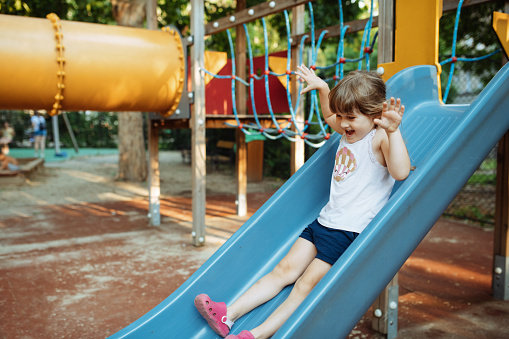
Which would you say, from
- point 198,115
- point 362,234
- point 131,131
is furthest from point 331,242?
point 131,131

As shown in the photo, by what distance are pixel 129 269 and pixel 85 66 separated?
1.84 meters

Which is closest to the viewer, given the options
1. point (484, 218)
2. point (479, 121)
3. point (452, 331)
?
point (479, 121)

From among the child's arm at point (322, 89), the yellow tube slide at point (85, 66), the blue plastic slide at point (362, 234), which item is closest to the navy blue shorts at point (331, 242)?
the blue plastic slide at point (362, 234)

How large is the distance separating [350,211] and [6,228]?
4.90m

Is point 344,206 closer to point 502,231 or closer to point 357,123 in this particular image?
point 357,123

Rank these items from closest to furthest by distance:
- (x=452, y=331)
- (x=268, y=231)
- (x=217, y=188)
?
(x=268, y=231), (x=452, y=331), (x=217, y=188)

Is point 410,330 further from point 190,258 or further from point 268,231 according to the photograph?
point 190,258

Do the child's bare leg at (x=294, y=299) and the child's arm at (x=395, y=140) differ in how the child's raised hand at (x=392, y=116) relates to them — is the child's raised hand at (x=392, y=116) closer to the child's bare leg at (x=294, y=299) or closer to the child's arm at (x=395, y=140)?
the child's arm at (x=395, y=140)

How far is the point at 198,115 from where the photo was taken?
4.55 metres

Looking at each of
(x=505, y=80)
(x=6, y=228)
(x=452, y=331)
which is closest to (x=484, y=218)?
(x=452, y=331)

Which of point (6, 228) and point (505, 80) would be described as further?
point (6, 228)

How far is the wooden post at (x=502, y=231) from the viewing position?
3189 mm

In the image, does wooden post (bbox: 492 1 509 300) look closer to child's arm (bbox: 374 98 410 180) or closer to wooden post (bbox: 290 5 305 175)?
child's arm (bbox: 374 98 410 180)

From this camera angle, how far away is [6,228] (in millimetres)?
5402
